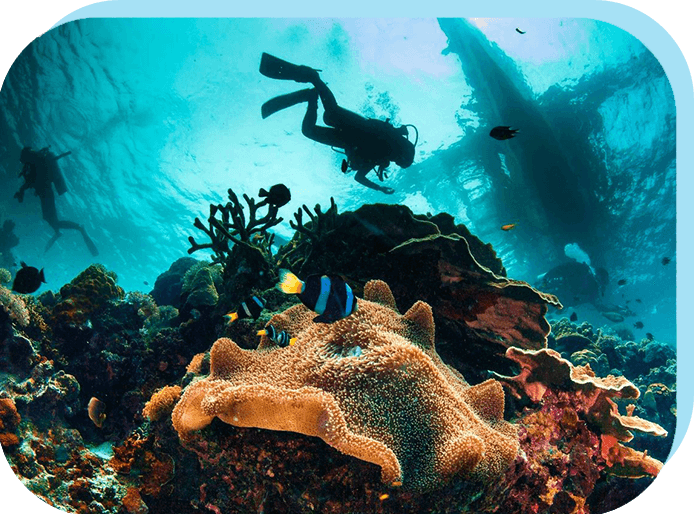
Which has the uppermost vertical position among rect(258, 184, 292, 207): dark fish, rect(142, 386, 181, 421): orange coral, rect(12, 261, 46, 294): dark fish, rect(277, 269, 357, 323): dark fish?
rect(258, 184, 292, 207): dark fish

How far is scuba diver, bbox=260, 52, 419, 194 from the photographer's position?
655 centimetres

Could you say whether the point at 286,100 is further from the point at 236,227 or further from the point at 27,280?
the point at 27,280

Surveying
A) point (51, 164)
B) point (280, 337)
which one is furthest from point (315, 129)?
point (51, 164)

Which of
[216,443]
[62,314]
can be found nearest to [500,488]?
[216,443]

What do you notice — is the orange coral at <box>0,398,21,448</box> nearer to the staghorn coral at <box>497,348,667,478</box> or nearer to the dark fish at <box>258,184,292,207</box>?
the dark fish at <box>258,184,292,207</box>

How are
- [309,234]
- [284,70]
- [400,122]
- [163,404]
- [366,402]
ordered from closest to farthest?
1. [366,402]
2. [163,404]
3. [309,234]
4. [284,70]
5. [400,122]

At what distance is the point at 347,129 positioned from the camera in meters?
6.70

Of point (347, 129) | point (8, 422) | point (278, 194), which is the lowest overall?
point (8, 422)

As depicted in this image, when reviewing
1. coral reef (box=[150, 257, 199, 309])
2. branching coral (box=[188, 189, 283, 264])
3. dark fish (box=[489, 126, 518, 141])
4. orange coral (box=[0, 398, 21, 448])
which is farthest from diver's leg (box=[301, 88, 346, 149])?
orange coral (box=[0, 398, 21, 448])

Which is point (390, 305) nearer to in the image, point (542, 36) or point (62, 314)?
point (62, 314)

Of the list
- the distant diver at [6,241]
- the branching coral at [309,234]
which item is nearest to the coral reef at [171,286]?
the branching coral at [309,234]

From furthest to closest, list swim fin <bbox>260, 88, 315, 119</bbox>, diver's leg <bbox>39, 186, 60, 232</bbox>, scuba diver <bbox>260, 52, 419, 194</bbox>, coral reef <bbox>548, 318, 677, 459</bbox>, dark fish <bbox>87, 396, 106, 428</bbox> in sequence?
diver's leg <bbox>39, 186, 60, 232</bbox> < coral reef <bbox>548, 318, 677, 459</bbox> < swim fin <bbox>260, 88, 315, 119</bbox> < scuba diver <bbox>260, 52, 419, 194</bbox> < dark fish <bbox>87, 396, 106, 428</bbox>

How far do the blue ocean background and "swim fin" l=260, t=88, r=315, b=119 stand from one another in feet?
3.42

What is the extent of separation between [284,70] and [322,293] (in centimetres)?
612
